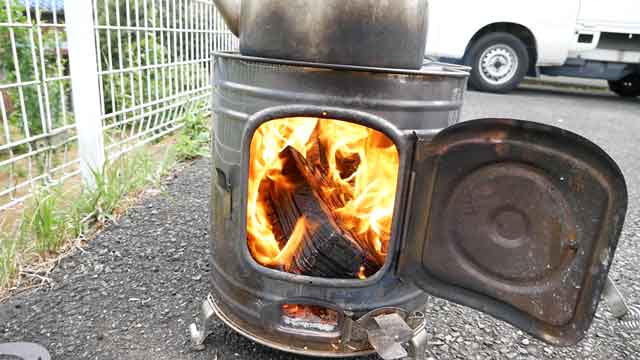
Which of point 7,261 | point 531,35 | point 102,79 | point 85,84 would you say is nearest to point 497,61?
point 531,35

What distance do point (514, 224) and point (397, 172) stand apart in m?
0.29

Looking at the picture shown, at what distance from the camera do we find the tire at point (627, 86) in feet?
25.8

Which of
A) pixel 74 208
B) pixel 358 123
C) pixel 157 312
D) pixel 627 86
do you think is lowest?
pixel 157 312

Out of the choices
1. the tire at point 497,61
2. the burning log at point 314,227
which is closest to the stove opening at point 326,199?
the burning log at point 314,227

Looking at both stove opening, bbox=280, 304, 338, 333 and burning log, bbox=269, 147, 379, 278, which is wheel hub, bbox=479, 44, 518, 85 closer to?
burning log, bbox=269, 147, 379, 278

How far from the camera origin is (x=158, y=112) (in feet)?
11.1

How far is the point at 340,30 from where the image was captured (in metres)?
1.08

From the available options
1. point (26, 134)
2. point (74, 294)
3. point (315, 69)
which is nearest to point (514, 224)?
point (315, 69)

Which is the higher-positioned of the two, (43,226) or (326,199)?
(326,199)

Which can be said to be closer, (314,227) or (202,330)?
(314,227)

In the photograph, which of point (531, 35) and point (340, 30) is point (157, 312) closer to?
point (340, 30)

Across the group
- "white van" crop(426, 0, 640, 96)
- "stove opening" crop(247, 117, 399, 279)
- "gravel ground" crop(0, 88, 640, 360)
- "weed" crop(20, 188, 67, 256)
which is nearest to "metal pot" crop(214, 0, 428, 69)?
"stove opening" crop(247, 117, 399, 279)

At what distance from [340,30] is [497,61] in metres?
6.43

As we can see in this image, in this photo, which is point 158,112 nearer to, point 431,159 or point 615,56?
point 431,159
